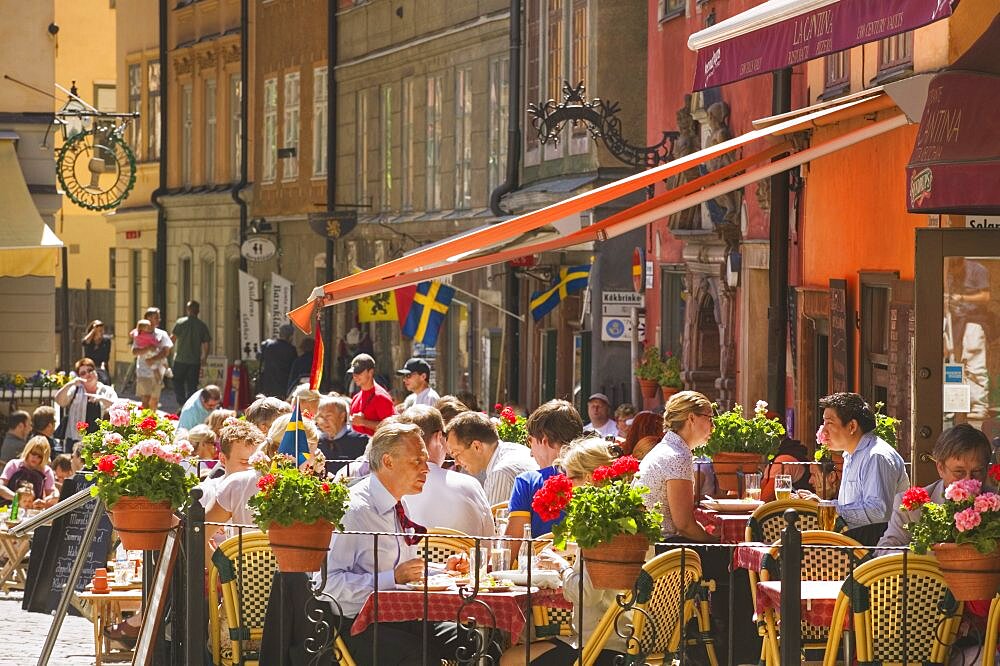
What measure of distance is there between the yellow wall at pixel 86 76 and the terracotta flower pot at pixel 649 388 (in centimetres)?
3805

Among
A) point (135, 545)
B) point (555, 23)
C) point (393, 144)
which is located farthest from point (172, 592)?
point (393, 144)

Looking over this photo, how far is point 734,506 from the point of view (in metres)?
12.4

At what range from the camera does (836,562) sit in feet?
33.7

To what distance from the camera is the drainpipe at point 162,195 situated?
47.9 m

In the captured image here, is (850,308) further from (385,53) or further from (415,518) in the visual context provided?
(385,53)

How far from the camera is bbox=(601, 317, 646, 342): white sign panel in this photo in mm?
23750

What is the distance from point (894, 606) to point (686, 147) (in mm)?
12861

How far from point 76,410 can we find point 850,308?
1134 cm

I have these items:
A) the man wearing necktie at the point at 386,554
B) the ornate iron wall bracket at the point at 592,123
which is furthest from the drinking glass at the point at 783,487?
the ornate iron wall bracket at the point at 592,123

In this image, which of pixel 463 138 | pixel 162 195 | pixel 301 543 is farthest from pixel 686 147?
pixel 162 195

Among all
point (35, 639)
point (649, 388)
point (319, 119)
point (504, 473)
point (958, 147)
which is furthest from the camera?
point (319, 119)

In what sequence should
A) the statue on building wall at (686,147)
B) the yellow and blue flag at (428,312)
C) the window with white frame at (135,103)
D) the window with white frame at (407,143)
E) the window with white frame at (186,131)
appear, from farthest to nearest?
the window with white frame at (135,103) < the window with white frame at (186,131) < the window with white frame at (407,143) < the yellow and blue flag at (428,312) < the statue on building wall at (686,147)

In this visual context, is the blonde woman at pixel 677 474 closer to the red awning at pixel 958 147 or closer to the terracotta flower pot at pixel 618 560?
the red awning at pixel 958 147

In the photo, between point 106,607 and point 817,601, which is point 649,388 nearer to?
point 106,607
